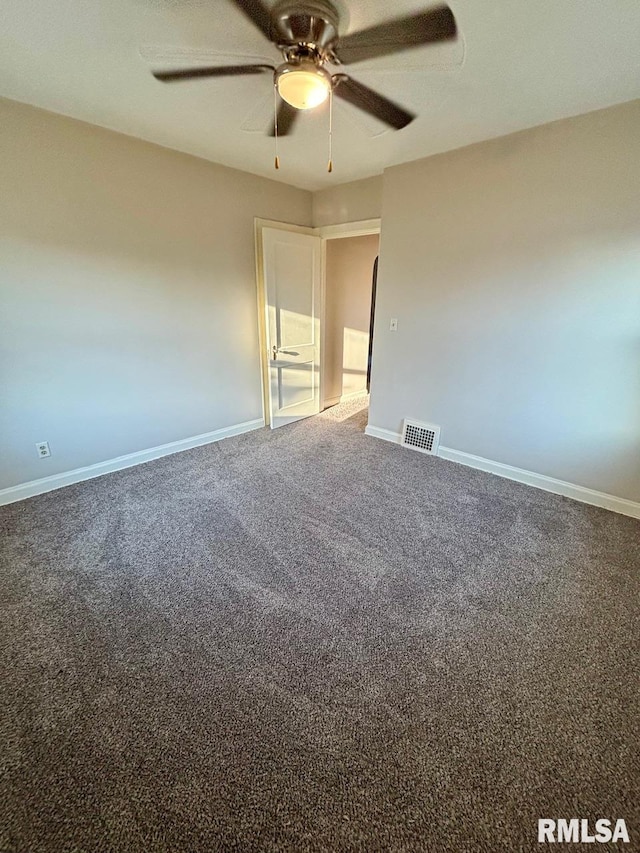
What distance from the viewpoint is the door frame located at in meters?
3.51

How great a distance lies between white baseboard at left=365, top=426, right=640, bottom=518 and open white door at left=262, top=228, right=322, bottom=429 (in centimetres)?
178

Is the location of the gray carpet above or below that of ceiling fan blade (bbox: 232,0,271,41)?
below

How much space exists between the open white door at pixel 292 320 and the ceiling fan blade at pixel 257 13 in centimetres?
204

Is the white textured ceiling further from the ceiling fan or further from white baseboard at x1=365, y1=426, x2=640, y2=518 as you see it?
white baseboard at x1=365, y1=426, x2=640, y2=518

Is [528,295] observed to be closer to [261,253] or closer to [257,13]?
[257,13]

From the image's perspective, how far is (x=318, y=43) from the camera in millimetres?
1477

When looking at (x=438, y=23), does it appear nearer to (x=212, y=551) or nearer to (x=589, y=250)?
(x=589, y=250)

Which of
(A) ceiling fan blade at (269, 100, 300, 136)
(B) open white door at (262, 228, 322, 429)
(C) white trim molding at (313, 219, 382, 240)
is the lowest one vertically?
(B) open white door at (262, 228, 322, 429)

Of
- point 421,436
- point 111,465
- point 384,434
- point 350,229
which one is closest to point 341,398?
point 384,434

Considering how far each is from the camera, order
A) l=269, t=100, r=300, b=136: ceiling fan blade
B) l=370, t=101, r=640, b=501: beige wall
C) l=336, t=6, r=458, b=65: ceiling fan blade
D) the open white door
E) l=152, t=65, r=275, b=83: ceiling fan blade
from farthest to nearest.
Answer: the open white door < l=370, t=101, r=640, b=501: beige wall < l=269, t=100, r=300, b=136: ceiling fan blade < l=152, t=65, r=275, b=83: ceiling fan blade < l=336, t=6, r=458, b=65: ceiling fan blade

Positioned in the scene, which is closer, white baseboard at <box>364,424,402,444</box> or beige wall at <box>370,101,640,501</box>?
beige wall at <box>370,101,640,501</box>

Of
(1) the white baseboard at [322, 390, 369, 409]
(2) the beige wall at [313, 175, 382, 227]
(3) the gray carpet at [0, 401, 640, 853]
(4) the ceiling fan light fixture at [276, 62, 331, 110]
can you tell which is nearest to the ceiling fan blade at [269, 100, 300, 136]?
(4) the ceiling fan light fixture at [276, 62, 331, 110]

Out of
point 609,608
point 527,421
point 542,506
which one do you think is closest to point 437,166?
point 527,421

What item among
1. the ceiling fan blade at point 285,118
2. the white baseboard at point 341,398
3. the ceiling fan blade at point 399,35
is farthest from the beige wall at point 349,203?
the white baseboard at point 341,398
